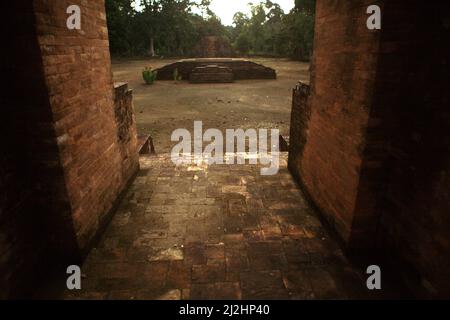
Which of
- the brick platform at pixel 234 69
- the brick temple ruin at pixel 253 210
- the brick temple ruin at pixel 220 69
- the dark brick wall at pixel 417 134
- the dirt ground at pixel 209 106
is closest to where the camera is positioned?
the dark brick wall at pixel 417 134

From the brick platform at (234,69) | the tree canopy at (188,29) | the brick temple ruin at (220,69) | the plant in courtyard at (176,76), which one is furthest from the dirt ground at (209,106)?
the tree canopy at (188,29)

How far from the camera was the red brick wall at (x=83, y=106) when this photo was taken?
2441mm

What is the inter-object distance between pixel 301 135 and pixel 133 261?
3.09 meters

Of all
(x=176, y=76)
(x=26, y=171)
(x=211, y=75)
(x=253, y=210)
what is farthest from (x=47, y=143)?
(x=176, y=76)

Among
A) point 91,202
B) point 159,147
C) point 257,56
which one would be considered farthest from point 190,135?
point 257,56

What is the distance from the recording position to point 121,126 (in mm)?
4367

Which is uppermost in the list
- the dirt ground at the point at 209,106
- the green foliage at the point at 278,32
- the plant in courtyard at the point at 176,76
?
the green foliage at the point at 278,32

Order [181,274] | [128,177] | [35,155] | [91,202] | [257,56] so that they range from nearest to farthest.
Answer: [35,155]
[181,274]
[91,202]
[128,177]
[257,56]

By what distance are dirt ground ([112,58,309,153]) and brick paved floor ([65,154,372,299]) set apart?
330 centimetres

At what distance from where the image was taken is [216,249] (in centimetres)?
328

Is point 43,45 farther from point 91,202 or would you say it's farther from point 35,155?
point 91,202

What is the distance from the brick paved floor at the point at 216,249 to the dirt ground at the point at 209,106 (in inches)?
130

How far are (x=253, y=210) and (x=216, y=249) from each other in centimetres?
99

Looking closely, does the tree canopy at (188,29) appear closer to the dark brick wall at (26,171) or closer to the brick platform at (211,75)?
the brick platform at (211,75)
